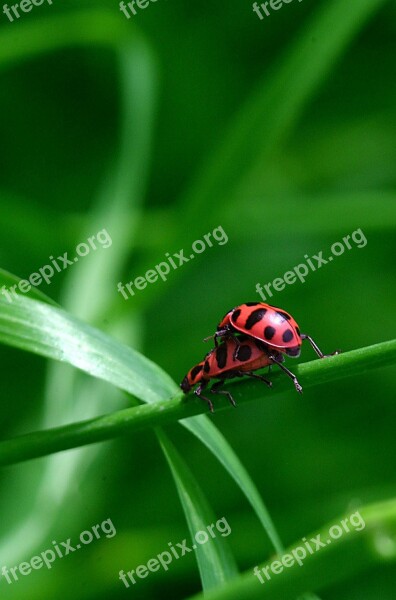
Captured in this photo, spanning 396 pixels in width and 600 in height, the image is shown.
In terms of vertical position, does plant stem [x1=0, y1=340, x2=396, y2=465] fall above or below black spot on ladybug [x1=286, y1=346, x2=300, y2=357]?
below

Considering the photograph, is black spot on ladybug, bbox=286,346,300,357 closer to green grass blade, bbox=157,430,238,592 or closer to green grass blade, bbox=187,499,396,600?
green grass blade, bbox=157,430,238,592

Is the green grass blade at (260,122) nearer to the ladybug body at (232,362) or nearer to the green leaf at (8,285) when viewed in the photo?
the ladybug body at (232,362)

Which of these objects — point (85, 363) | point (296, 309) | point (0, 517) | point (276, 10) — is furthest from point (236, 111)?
point (85, 363)

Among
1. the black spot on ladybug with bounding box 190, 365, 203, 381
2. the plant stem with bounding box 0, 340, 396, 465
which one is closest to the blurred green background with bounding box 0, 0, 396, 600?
the black spot on ladybug with bounding box 190, 365, 203, 381

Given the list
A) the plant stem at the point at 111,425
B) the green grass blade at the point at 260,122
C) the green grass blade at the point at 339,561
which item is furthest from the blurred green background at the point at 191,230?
the green grass blade at the point at 339,561

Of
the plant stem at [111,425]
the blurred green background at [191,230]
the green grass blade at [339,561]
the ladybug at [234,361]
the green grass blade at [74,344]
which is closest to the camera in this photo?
the green grass blade at [339,561]

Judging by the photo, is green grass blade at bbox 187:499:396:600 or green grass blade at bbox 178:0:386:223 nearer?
green grass blade at bbox 187:499:396:600
